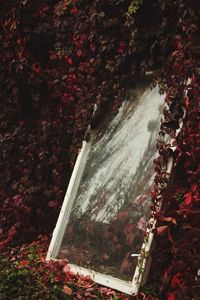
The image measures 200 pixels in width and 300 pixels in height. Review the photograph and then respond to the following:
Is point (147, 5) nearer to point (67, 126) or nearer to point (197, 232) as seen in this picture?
point (67, 126)

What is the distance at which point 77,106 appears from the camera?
4691 millimetres

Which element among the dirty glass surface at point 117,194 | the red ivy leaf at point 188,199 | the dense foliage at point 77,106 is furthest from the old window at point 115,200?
the red ivy leaf at point 188,199

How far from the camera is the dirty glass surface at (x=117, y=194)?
363cm

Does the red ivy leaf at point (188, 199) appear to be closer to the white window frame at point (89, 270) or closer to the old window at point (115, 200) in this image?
the white window frame at point (89, 270)

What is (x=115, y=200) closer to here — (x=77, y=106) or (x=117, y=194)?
(x=117, y=194)

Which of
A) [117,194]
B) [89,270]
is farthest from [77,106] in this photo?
[89,270]

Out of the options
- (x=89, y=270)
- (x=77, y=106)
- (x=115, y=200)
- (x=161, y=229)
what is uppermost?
(x=77, y=106)

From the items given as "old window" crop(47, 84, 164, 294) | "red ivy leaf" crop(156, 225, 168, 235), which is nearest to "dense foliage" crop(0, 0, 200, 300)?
"red ivy leaf" crop(156, 225, 168, 235)

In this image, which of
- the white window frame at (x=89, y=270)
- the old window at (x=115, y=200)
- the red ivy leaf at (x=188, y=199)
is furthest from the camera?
the old window at (x=115, y=200)

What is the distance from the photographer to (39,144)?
198 inches

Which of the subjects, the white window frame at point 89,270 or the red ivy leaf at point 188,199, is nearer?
the red ivy leaf at point 188,199

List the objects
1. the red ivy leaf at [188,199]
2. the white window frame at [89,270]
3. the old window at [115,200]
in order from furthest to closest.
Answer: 1. the old window at [115,200]
2. the white window frame at [89,270]
3. the red ivy leaf at [188,199]

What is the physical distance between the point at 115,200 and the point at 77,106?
48.4 inches

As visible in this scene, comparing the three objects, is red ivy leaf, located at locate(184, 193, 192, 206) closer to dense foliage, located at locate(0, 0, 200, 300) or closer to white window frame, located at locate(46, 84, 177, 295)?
dense foliage, located at locate(0, 0, 200, 300)
